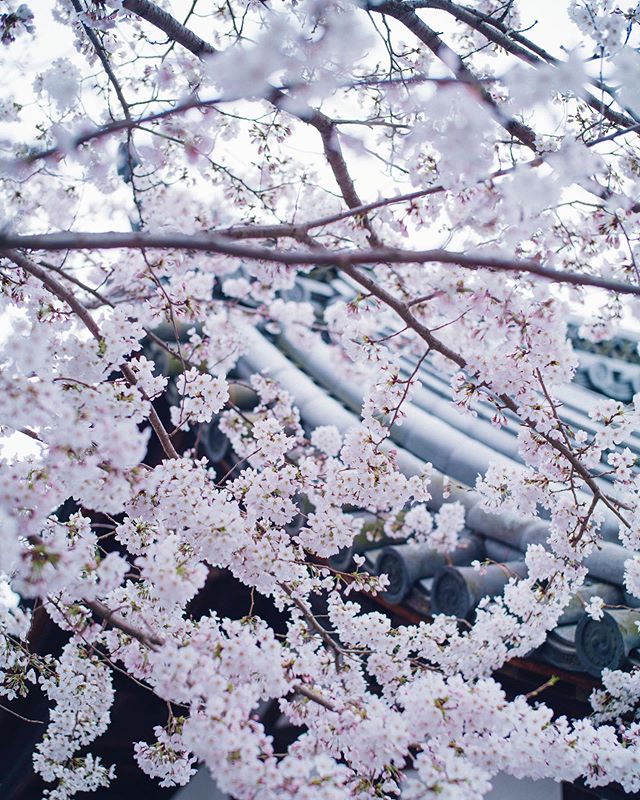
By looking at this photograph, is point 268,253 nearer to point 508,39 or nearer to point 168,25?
point 168,25

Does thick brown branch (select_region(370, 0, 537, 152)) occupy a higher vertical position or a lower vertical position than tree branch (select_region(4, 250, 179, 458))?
higher

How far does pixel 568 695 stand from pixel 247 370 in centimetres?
304

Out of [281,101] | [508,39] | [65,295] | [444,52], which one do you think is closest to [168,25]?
[281,101]

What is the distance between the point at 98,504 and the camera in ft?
6.93

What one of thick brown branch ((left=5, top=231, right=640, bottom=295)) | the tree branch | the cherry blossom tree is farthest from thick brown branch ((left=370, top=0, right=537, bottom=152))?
the tree branch

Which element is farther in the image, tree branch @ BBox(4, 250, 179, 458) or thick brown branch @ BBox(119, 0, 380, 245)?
thick brown branch @ BBox(119, 0, 380, 245)

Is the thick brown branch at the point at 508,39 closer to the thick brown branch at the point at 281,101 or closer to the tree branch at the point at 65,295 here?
the thick brown branch at the point at 281,101

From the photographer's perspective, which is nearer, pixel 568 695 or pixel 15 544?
pixel 15 544

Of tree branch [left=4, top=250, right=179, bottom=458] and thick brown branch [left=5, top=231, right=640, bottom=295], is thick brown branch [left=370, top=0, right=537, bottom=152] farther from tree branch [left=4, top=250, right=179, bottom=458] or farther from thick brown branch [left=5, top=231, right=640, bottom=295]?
tree branch [left=4, top=250, right=179, bottom=458]

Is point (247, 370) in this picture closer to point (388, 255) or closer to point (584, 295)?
point (584, 295)

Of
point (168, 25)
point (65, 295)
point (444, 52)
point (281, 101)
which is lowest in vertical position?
point (65, 295)

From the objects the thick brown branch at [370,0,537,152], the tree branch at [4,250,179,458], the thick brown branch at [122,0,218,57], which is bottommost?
the tree branch at [4,250,179,458]

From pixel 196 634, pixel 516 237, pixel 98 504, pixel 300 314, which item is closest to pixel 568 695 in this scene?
pixel 196 634

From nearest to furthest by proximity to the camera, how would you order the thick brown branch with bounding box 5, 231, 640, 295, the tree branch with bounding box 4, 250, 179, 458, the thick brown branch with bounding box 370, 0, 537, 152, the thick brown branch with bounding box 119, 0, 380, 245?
the thick brown branch with bounding box 5, 231, 640, 295 → the tree branch with bounding box 4, 250, 179, 458 → the thick brown branch with bounding box 119, 0, 380, 245 → the thick brown branch with bounding box 370, 0, 537, 152
